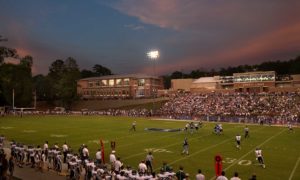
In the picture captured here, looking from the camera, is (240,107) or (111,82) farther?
(111,82)

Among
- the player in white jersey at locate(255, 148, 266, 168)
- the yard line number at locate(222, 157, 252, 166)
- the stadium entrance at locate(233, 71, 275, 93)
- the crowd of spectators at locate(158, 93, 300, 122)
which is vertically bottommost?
the yard line number at locate(222, 157, 252, 166)

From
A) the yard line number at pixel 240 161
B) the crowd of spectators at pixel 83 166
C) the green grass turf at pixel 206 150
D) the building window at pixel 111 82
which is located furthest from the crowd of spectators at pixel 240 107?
the crowd of spectators at pixel 83 166

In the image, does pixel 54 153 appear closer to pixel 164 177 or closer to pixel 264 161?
pixel 164 177

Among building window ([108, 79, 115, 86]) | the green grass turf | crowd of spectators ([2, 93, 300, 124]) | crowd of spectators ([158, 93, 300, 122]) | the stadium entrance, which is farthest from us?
building window ([108, 79, 115, 86])

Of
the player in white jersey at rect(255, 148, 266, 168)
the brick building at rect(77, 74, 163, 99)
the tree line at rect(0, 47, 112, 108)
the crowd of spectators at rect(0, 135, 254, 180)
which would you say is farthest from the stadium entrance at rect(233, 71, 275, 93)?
the crowd of spectators at rect(0, 135, 254, 180)

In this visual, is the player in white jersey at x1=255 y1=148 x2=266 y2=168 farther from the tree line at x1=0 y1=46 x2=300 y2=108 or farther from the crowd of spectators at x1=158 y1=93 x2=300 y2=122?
the tree line at x1=0 y1=46 x2=300 y2=108

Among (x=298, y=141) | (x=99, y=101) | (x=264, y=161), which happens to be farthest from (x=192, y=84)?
(x=264, y=161)

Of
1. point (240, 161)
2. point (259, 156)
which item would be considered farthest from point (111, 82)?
point (259, 156)

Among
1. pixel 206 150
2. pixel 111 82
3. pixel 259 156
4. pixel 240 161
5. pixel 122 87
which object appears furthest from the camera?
pixel 111 82

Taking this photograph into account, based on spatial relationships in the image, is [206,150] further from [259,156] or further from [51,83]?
[51,83]

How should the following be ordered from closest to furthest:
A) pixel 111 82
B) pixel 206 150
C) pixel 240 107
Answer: pixel 206 150, pixel 240 107, pixel 111 82

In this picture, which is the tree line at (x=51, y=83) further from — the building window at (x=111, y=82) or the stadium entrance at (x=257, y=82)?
the stadium entrance at (x=257, y=82)

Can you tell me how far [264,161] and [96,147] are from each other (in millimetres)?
13248

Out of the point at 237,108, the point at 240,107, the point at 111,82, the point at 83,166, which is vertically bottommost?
the point at 83,166
